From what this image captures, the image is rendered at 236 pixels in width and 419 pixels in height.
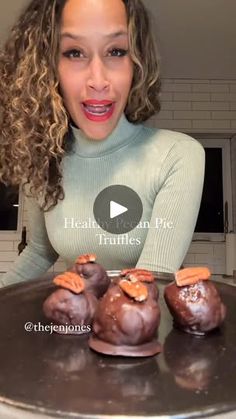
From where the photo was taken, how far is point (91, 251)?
0.64m

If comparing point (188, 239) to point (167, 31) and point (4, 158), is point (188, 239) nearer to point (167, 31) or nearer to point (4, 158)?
point (4, 158)

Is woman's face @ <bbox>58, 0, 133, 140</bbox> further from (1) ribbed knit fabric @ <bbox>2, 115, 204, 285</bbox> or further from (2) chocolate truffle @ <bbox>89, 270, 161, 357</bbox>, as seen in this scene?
(2) chocolate truffle @ <bbox>89, 270, 161, 357</bbox>

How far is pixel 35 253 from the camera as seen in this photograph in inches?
29.9

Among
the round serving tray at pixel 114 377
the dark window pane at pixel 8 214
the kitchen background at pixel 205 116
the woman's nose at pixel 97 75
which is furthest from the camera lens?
the dark window pane at pixel 8 214

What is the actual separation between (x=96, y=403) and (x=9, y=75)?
581 mm

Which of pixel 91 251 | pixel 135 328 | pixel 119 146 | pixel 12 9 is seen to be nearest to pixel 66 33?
pixel 119 146

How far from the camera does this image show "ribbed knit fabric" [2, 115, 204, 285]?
22.8 inches

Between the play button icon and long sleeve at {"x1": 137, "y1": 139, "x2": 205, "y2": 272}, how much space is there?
1.2 inches

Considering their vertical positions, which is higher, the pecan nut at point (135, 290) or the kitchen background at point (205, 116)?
the kitchen background at point (205, 116)

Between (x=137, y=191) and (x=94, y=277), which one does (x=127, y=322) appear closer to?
(x=94, y=277)

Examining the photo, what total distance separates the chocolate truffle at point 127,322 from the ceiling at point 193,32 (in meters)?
1.44

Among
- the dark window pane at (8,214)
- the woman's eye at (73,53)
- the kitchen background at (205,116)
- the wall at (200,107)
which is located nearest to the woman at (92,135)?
the woman's eye at (73,53)

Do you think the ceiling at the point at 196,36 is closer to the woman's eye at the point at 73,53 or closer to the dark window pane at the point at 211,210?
the dark window pane at the point at 211,210

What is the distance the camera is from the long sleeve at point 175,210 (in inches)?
22.2
